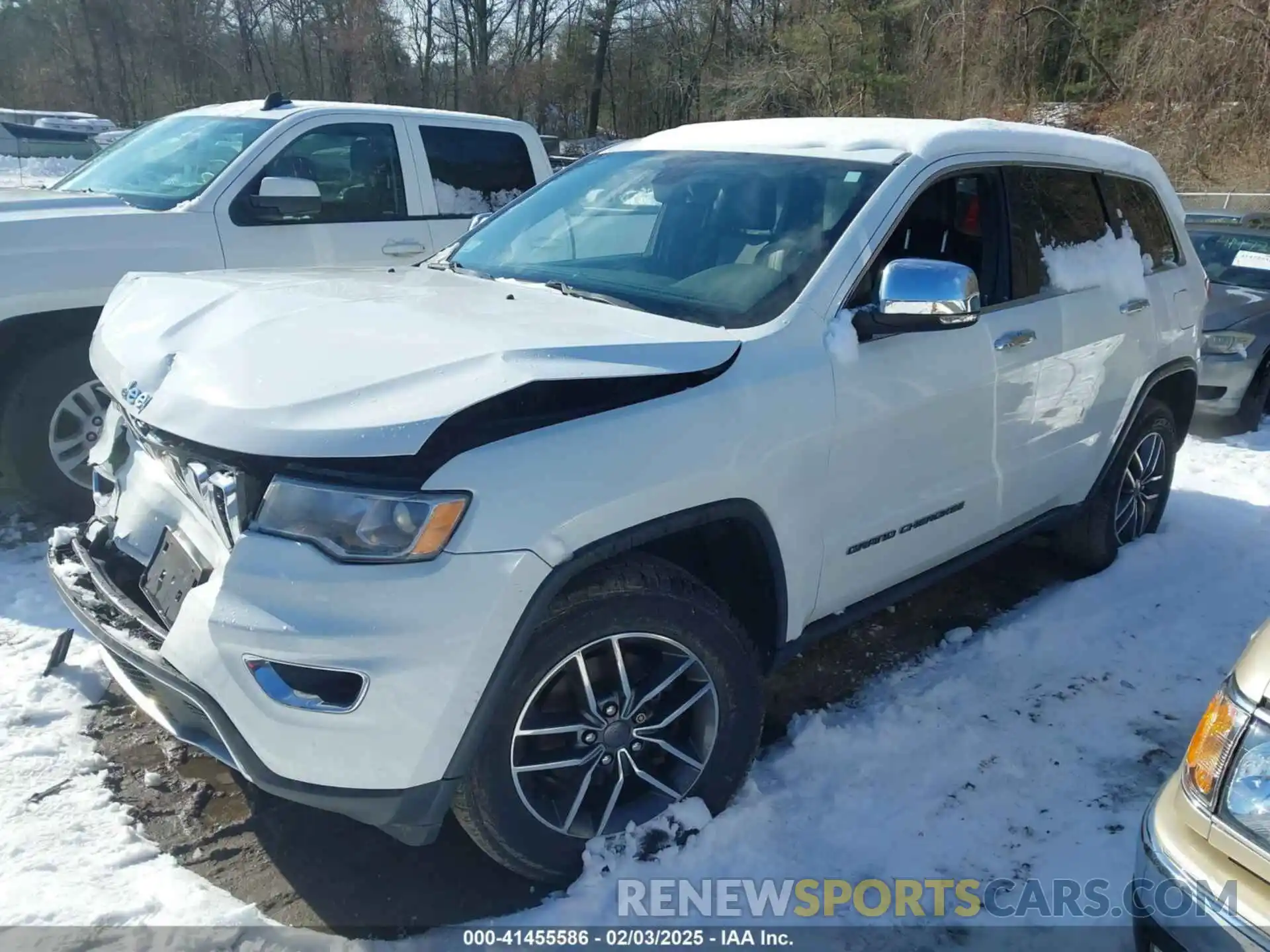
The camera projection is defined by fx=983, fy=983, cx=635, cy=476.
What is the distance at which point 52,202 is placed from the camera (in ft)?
15.9

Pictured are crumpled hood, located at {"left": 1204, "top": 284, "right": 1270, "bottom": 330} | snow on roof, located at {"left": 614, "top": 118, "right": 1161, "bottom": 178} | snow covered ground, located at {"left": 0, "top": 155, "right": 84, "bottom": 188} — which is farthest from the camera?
snow covered ground, located at {"left": 0, "top": 155, "right": 84, "bottom": 188}

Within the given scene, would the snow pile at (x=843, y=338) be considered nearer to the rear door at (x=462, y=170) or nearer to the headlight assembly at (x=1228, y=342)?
the rear door at (x=462, y=170)

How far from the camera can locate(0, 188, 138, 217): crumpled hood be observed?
4645 mm

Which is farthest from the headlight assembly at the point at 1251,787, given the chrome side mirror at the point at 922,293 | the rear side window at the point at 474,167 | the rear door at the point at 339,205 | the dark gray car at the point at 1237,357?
the dark gray car at the point at 1237,357

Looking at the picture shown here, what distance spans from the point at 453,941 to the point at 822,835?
103 cm

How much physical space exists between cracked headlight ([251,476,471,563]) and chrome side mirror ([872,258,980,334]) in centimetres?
141

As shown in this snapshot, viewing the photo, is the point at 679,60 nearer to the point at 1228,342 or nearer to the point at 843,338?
the point at 1228,342

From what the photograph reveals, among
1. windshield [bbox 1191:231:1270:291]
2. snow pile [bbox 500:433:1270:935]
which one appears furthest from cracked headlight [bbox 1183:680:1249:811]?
windshield [bbox 1191:231:1270:291]

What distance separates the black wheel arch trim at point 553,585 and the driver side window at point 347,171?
148 inches

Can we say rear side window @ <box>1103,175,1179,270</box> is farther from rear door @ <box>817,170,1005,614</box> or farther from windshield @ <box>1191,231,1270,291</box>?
windshield @ <box>1191,231,1270,291</box>

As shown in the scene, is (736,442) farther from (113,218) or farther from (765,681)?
(113,218)

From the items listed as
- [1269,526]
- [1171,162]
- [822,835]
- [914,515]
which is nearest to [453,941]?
[822,835]

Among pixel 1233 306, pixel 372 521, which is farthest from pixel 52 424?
pixel 1233 306

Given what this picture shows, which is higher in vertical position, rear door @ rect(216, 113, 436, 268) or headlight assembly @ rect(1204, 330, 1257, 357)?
rear door @ rect(216, 113, 436, 268)
